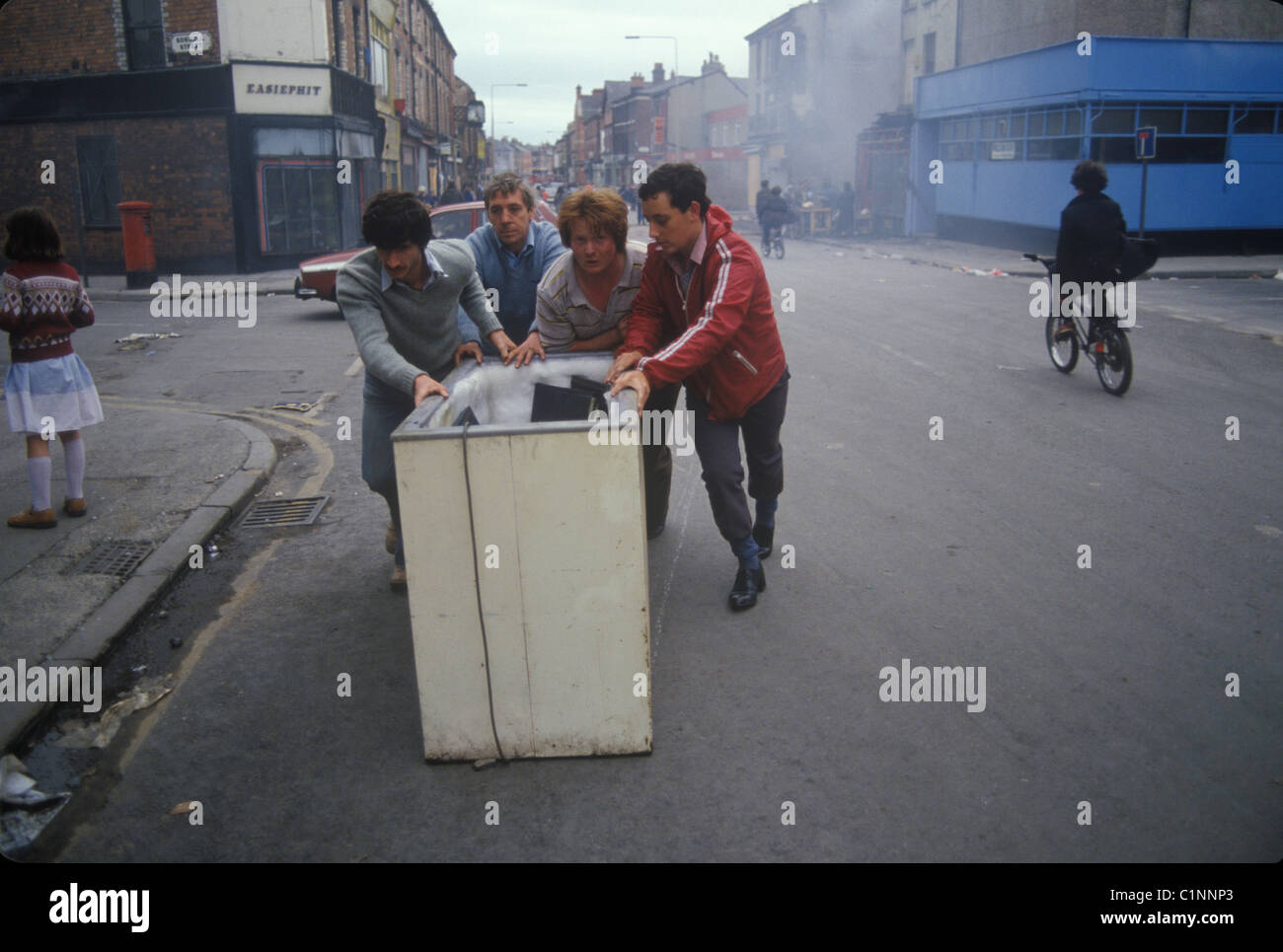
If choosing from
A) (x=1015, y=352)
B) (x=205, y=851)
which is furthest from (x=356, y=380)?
(x=205, y=851)

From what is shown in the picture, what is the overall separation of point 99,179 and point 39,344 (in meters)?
20.8

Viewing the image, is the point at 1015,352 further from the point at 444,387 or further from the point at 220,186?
the point at 220,186

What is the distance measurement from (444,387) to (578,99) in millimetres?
157187

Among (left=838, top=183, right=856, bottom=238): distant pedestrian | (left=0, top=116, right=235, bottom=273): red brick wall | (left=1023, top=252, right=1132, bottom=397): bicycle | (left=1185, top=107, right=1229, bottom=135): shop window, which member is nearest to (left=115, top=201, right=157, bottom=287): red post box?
(left=0, top=116, right=235, bottom=273): red brick wall

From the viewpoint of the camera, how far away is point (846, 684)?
412cm

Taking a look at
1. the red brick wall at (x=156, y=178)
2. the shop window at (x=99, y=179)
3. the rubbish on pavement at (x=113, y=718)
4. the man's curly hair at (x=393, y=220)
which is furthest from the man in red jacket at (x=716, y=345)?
the shop window at (x=99, y=179)

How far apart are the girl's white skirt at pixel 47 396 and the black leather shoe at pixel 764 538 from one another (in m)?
3.91

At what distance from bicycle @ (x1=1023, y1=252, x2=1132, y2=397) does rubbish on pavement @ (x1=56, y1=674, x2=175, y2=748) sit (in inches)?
315

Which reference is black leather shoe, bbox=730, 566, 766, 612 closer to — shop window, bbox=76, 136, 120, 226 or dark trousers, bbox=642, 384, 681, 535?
dark trousers, bbox=642, 384, 681, 535

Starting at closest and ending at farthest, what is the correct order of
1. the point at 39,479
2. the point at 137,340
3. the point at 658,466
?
the point at 658,466 → the point at 39,479 → the point at 137,340

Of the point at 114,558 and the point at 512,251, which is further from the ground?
the point at 512,251

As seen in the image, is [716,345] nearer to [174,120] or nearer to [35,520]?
[35,520]

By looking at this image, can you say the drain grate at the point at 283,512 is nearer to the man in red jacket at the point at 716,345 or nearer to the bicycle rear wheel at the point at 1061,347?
the man in red jacket at the point at 716,345

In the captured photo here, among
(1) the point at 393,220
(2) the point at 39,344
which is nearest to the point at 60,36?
(2) the point at 39,344
